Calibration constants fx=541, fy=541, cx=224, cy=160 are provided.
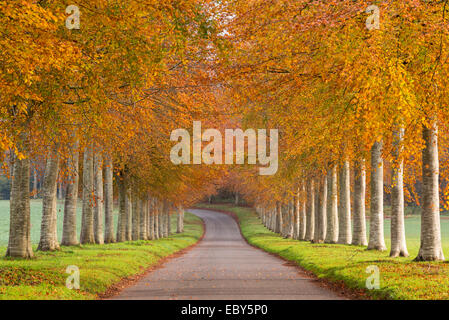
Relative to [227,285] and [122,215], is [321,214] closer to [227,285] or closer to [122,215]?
[122,215]

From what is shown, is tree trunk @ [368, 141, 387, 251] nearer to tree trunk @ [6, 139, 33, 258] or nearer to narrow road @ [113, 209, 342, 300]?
narrow road @ [113, 209, 342, 300]

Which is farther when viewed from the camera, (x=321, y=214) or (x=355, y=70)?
(x=321, y=214)

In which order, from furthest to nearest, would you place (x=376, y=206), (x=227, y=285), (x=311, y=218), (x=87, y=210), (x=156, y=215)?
(x=156, y=215), (x=311, y=218), (x=87, y=210), (x=376, y=206), (x=227, y=285)

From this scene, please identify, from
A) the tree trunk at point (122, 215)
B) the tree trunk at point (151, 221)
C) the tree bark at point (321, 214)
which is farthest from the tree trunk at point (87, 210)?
the tree trunk at point (151, 221)

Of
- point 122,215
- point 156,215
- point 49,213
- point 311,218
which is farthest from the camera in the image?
point 156,215

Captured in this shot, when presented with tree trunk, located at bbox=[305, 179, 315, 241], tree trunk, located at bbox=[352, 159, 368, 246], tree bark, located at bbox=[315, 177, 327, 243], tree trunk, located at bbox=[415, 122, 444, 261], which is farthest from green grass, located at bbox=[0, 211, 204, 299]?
tree trunk, located at bbox=[305, 179, 315, 241]

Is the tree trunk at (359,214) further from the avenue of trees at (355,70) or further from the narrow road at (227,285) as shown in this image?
the avenue of trees at (355,70)

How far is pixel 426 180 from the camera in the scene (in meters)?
17.5

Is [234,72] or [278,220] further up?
[234,72]

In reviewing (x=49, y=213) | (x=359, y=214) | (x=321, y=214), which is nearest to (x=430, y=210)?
(x=359, y=214)

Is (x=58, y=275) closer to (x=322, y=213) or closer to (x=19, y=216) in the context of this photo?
(x=19, y=216)

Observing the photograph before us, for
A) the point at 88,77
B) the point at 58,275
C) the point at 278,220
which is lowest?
the point at 278,220
